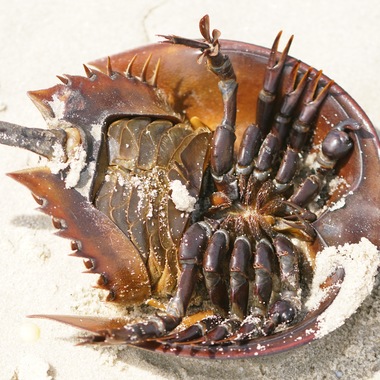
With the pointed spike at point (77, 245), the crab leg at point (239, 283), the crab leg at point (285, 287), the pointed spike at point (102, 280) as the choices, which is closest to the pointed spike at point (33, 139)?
the pointed spike at point (77, 245)

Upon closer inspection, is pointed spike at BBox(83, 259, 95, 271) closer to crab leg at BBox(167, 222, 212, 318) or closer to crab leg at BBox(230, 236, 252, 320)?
crab leg at BBox(167, 222, 212, 318)

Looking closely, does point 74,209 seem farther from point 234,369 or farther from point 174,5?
point 174,5

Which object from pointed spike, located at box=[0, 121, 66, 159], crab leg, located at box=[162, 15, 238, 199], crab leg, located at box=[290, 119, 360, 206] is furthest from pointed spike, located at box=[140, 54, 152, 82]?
crab leg, located at box=[290, 119, 360, 206]

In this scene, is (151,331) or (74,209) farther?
(74,209)

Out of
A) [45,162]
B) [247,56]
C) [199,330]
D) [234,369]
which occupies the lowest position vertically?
[234,369]

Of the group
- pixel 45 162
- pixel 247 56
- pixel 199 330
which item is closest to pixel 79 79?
pixel 45 162

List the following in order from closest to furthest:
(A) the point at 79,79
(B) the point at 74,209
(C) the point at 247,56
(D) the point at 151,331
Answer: (D) the point at 151,331, (B) the point at 74,209, (A) the point at 79,79, (C) the point at 247,56

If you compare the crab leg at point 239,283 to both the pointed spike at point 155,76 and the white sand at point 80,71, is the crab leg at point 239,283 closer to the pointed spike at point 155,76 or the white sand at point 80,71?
the white sand at point 80,71
